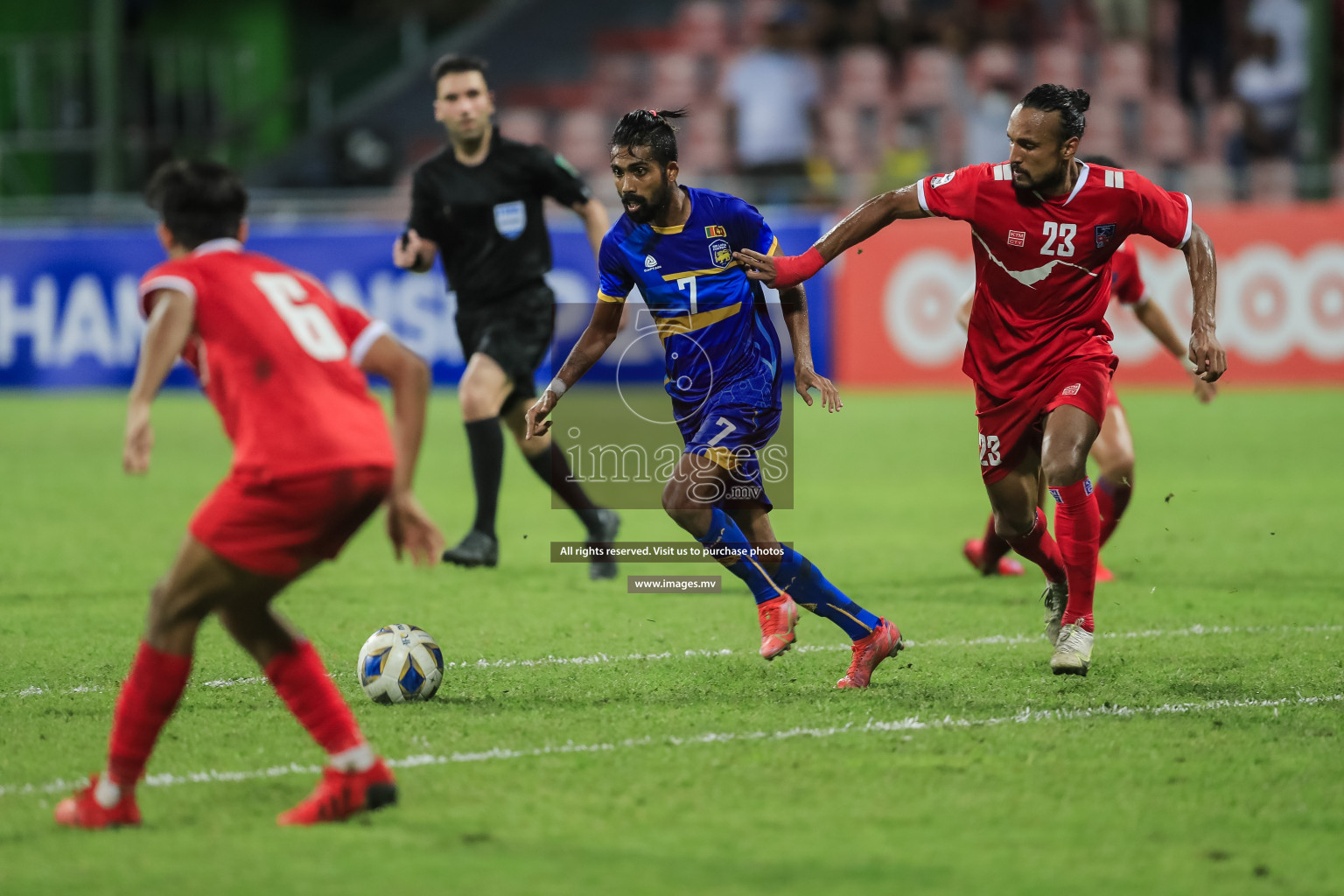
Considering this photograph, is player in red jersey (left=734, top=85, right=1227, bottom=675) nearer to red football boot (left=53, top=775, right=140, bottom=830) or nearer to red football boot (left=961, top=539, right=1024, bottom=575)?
red football boot (left=961, top=539, right=1024, bottom=575)

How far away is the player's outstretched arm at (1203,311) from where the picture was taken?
5.39 meters

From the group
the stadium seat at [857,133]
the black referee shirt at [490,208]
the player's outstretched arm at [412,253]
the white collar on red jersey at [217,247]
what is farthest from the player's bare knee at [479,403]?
the stadium seat at [857,133]

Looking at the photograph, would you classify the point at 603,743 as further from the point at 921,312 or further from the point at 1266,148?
the point at 1266,148

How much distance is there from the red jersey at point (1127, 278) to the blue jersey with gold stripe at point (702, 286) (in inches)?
96.3

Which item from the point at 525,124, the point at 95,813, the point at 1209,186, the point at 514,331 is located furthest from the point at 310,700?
the point at 525,124

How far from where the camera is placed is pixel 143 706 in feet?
12.7

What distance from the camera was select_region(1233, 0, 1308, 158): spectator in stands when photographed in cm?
2009

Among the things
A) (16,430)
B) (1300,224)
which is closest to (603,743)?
(16,430)

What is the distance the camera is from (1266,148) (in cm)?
2002

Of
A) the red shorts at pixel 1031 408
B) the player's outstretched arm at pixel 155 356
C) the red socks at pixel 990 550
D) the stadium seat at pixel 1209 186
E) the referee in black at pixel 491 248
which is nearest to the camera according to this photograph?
the player's outstretched arm at pixel 155 356

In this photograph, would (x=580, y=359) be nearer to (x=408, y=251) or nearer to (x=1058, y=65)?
(x=408, y=251)

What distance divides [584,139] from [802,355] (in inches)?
656

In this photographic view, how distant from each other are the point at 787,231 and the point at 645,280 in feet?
35.1

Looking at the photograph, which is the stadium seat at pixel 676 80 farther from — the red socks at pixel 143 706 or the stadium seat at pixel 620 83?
the red socks at pixel 143 706
